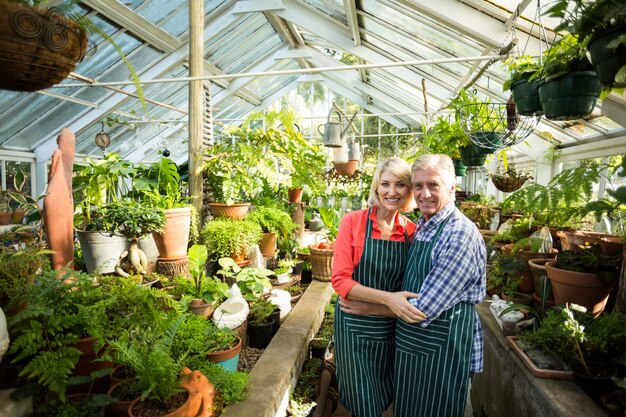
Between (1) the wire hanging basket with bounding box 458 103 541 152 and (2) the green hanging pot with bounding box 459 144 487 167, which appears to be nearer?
(1) the wire hanging basket with bounding box 458 103 541 152

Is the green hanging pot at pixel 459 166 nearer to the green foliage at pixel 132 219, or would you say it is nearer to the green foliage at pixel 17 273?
the green foliage at pixel 132 219

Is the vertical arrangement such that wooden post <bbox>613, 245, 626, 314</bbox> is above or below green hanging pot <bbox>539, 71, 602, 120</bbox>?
below

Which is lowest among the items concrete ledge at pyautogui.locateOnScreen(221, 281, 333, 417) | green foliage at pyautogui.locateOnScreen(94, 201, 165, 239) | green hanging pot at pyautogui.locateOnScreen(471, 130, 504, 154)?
concrete ledge at pyautogui.locateOnScreen(221, 281, 333, 417)

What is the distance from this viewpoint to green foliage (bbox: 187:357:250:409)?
5.95 feet

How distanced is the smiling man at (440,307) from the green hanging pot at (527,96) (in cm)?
59

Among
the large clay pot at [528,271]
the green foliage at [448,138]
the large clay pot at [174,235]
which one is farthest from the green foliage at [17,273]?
the green foliage at [448,138]

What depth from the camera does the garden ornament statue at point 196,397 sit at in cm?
145

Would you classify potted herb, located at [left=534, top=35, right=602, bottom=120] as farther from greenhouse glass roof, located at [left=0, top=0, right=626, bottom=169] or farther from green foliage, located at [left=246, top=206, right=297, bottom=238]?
green foliage, located at [left=246, top=206, right=297, bottom=238]

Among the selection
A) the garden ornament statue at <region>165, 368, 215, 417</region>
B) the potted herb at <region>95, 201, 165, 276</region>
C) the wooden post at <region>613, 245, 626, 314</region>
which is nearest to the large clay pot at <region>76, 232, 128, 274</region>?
the potted herb at <region>95, 201, 165, 276</region>

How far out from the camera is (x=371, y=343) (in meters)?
1.72

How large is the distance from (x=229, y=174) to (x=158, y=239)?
0.90 meters

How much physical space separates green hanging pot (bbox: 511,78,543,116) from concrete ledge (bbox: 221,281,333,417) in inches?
75.7

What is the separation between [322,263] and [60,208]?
2.49 m

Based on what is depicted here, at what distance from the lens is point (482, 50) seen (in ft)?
13.6
